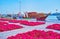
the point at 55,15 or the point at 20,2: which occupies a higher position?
the point at 20,2

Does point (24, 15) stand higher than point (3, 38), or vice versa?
point (3, 38)

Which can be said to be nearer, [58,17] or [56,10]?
[58,17]

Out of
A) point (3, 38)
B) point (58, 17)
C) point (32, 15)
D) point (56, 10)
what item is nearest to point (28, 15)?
point (32, 15)

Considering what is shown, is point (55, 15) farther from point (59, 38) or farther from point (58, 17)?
point (59, 38)

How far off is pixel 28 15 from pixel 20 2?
43.6 ft

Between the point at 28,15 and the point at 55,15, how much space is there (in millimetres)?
13675

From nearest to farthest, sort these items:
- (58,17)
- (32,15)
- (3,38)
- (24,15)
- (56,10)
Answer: (3,38) < (58,17) < (56,10) < (24,15) < (32,15)

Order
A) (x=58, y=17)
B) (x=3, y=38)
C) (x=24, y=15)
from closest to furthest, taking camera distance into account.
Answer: (x=3, y=38)
(x=58, y=17)
(x=24, y=15)

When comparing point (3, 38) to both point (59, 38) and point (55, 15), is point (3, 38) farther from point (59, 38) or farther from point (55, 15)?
point (55, 15)

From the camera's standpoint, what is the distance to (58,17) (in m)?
24.6

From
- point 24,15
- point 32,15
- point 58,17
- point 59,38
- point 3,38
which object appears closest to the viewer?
point 59,38

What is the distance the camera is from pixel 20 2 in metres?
25.1

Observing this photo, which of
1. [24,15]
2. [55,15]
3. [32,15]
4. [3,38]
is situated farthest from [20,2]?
[3,38]

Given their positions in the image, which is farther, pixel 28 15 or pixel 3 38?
pixel 28 15
